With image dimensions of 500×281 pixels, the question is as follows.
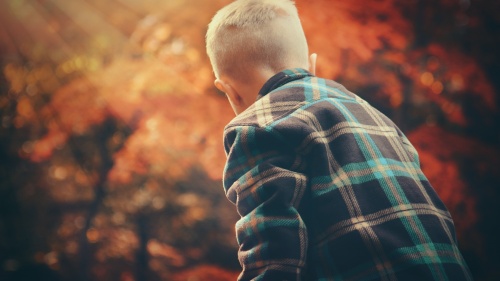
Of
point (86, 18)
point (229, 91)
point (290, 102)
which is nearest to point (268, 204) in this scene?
point (290, 102)

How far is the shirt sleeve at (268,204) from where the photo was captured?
0.71 m

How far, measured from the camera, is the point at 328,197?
0.75 m

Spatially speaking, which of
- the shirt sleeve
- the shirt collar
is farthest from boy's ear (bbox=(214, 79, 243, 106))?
the shirt sleeve

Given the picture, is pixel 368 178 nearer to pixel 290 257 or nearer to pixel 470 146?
pixel 290 257

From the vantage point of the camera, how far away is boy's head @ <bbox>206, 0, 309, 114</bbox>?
3.21ft

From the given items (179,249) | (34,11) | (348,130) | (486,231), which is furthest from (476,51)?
(34,11)

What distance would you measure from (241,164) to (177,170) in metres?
2.56

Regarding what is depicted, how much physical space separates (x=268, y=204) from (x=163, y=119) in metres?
2.46

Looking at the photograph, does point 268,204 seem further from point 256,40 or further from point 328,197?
point 256,40

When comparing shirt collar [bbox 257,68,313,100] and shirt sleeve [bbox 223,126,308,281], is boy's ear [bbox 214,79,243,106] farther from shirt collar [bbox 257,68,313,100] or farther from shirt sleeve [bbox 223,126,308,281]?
shirt sleeve [bbox 223,126,308,281]

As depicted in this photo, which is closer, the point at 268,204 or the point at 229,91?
the point at 268,204

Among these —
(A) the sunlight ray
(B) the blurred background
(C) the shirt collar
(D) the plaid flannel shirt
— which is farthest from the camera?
(A) the sunlight ray

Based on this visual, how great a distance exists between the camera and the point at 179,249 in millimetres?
3232

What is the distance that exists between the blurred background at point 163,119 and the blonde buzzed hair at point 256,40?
156cm
